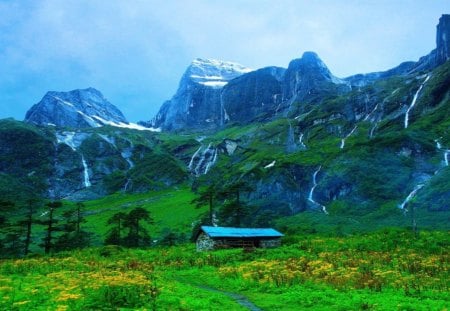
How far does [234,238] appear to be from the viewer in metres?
59.2

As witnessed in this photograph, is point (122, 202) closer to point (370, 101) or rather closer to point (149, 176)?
point (149, 176)

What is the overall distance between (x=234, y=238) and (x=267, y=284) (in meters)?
32.3

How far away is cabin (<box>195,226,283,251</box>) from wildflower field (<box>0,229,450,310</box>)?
1257 cm

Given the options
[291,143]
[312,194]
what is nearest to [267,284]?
[312,194]

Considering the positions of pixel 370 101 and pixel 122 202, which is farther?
pixel 370 101

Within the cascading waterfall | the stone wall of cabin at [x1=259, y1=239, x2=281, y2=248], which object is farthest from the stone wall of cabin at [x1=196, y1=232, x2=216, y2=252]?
the cascading waterfall

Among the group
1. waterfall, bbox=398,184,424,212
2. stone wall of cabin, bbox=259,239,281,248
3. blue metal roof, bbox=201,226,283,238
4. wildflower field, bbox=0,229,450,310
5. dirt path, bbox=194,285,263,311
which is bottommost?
dirt path, bbox=194,285,263,311

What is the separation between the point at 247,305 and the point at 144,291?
16.9 feet

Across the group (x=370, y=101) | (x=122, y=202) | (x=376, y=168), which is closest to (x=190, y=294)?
(x=376, y=168)

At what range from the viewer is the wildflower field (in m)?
19.5

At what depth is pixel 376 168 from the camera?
104 meters

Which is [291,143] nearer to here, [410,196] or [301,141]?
[301,141]

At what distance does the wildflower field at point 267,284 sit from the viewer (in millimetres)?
19469

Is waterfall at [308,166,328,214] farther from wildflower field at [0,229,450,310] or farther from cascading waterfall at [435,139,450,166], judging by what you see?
wildflower field at [0,229,450,310]
